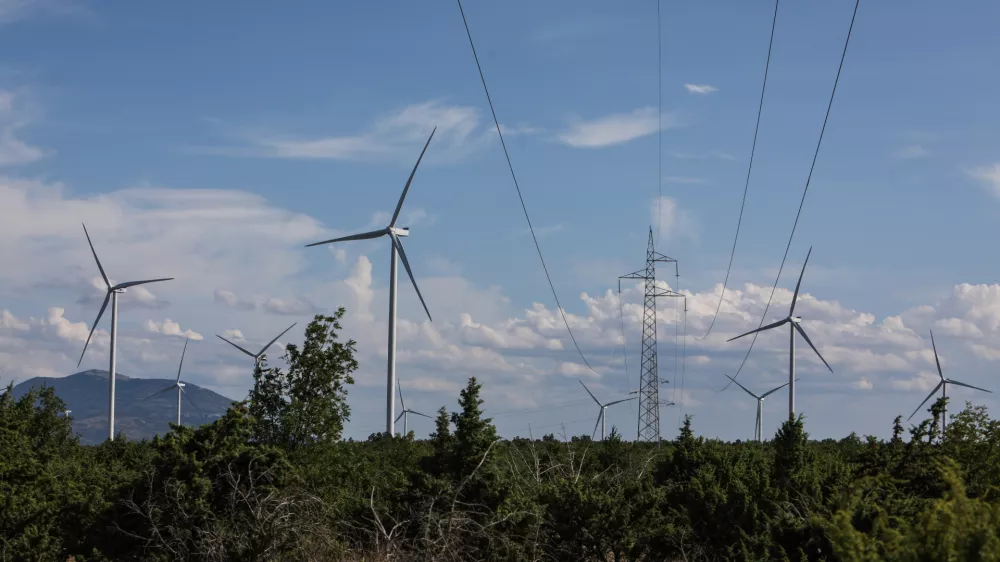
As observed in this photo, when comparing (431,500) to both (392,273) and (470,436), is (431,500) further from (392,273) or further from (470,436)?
(392,273)

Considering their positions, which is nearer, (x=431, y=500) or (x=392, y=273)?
(x=431, y=500)

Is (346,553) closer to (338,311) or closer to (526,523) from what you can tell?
(526,523)

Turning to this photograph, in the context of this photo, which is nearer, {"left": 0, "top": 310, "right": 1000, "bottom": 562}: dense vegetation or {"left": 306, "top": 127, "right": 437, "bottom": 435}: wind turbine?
{"left": 0, "top": 310, "right": 1000, "bottom": 562}: dense vegetation

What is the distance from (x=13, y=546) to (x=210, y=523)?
19.3ft

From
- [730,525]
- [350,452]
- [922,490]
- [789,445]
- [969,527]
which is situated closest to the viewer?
[969,527]

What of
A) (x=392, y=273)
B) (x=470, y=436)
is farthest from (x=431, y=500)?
(x=392, y=273)

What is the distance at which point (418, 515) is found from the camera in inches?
963

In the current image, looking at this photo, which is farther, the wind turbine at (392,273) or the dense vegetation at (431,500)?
the wind turbine at (392,273)

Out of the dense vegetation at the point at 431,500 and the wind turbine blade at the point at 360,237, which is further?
the wind turbine blade at the point at 360,237

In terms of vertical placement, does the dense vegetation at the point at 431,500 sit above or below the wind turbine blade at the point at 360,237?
below

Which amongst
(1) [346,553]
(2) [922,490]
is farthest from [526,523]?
(2) [922,490]

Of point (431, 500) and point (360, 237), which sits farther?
point (360, 237)

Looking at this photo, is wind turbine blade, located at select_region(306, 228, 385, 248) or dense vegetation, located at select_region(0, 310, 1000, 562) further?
wind turbine blade, located at select_region(306, 228, 385, 248)

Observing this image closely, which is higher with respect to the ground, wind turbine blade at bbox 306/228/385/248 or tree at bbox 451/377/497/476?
wind turbine blade at bbox 306/228/385/248
